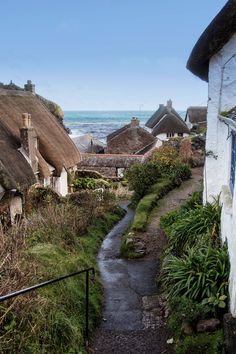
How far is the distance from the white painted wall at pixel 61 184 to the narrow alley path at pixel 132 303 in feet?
23.2

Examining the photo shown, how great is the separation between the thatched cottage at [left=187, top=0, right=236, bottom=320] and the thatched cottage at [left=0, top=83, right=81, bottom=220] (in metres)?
7.92

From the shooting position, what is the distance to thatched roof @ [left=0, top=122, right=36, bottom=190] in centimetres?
1417

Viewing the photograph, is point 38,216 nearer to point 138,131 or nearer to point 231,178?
point 231,178

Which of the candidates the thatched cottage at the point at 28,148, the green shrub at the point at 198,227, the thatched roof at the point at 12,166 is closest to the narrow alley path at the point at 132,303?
the green shrub at the point at 198,227

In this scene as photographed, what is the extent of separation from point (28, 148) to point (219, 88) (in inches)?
420

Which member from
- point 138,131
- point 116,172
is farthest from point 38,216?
point 138,131

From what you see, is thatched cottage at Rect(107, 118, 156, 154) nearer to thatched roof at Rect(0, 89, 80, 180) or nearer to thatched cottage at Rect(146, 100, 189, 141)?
thatched cottage at Rect(146, 100, 189, 141)

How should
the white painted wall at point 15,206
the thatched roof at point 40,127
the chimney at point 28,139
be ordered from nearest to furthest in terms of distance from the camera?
the white painted wall at point 15,206 < the chimney at point 28,139 < the thatched roof at point 40,127

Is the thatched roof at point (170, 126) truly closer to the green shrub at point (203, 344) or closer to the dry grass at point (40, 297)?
the dry grass at point (40, 297)

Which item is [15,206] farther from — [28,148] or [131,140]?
[131,140]

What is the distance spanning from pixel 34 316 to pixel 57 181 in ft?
51.8

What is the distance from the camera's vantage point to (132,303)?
30.4 feet

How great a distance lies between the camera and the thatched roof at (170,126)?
51.5 metres

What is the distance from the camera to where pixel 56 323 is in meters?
6.41
